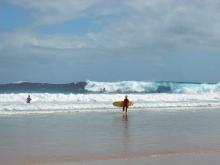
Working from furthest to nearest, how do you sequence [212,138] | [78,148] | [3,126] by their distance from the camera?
1. [3,126]
2. [212,138]
3. [78,148]

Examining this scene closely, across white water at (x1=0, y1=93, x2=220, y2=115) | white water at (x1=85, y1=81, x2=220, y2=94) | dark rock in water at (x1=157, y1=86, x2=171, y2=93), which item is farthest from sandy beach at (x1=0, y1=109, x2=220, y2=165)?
dark rock in water at (x1=157, y1=86, x2=171, y2=93)

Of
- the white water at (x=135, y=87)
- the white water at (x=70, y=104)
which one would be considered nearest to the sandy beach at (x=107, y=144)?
the white water at (x=70, y=104)

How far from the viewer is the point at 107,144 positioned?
1409cm

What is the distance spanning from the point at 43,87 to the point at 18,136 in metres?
69.1

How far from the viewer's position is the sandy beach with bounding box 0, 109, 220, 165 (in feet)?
37.8

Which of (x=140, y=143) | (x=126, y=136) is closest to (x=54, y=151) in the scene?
(x=140, y=143)

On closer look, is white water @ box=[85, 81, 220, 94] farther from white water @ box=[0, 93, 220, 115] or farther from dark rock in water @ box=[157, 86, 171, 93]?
white water @ box=[0, 93, 220, 115]

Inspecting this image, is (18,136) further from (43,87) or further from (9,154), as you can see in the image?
(43,87)

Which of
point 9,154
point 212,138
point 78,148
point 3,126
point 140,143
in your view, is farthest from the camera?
point 3,126

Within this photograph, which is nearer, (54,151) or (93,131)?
(54,151)

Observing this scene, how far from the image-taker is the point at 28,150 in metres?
12.8

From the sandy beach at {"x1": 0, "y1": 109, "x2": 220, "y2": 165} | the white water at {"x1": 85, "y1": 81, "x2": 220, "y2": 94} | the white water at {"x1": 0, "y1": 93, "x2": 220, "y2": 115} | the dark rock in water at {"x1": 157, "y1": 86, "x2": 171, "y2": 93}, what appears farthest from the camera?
the dark rock in water at {"x1": 157, "y1": 86, "x2": 171, "y2": 93}

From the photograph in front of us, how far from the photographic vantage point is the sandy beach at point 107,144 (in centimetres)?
1151

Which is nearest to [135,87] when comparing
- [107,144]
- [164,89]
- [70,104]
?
[164,89]
